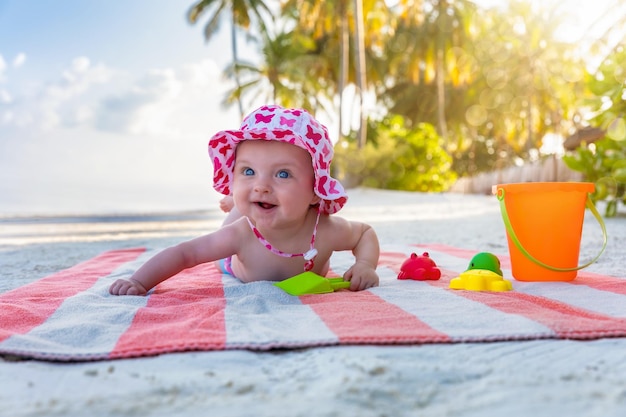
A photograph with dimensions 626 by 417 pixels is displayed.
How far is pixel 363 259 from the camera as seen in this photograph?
2541 mm

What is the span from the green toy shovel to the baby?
12 cm

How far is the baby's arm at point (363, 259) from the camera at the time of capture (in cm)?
238

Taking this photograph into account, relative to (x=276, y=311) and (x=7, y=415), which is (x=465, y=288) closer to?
(x=276, y=311)

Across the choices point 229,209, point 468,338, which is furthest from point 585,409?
point 229,209

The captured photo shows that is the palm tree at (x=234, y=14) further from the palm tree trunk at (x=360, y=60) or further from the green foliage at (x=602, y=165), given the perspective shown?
the green foliage at (x=602, y=165)

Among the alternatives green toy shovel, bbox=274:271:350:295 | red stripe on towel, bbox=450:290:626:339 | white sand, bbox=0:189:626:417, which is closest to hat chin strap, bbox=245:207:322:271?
green toy shovel, bbox=274:271:350:295

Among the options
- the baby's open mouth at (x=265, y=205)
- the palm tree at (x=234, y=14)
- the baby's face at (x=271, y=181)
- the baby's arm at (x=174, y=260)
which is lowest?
the baby's arm at (x=174, y=260)

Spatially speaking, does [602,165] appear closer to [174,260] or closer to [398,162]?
[174,260]

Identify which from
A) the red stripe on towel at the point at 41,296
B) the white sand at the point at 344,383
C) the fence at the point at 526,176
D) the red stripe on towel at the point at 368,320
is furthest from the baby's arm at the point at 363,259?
the fence at the point at 526,176

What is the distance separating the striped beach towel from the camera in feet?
4.73

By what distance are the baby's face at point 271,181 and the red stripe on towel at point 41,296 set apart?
76 cm

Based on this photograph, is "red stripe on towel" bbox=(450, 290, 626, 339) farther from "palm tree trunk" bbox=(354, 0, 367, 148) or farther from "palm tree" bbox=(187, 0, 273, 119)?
"palm tree" bbox=(187, 0, 273, 119)

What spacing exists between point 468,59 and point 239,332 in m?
25.9

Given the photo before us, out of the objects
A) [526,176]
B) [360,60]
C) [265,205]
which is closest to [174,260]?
[265,205]
